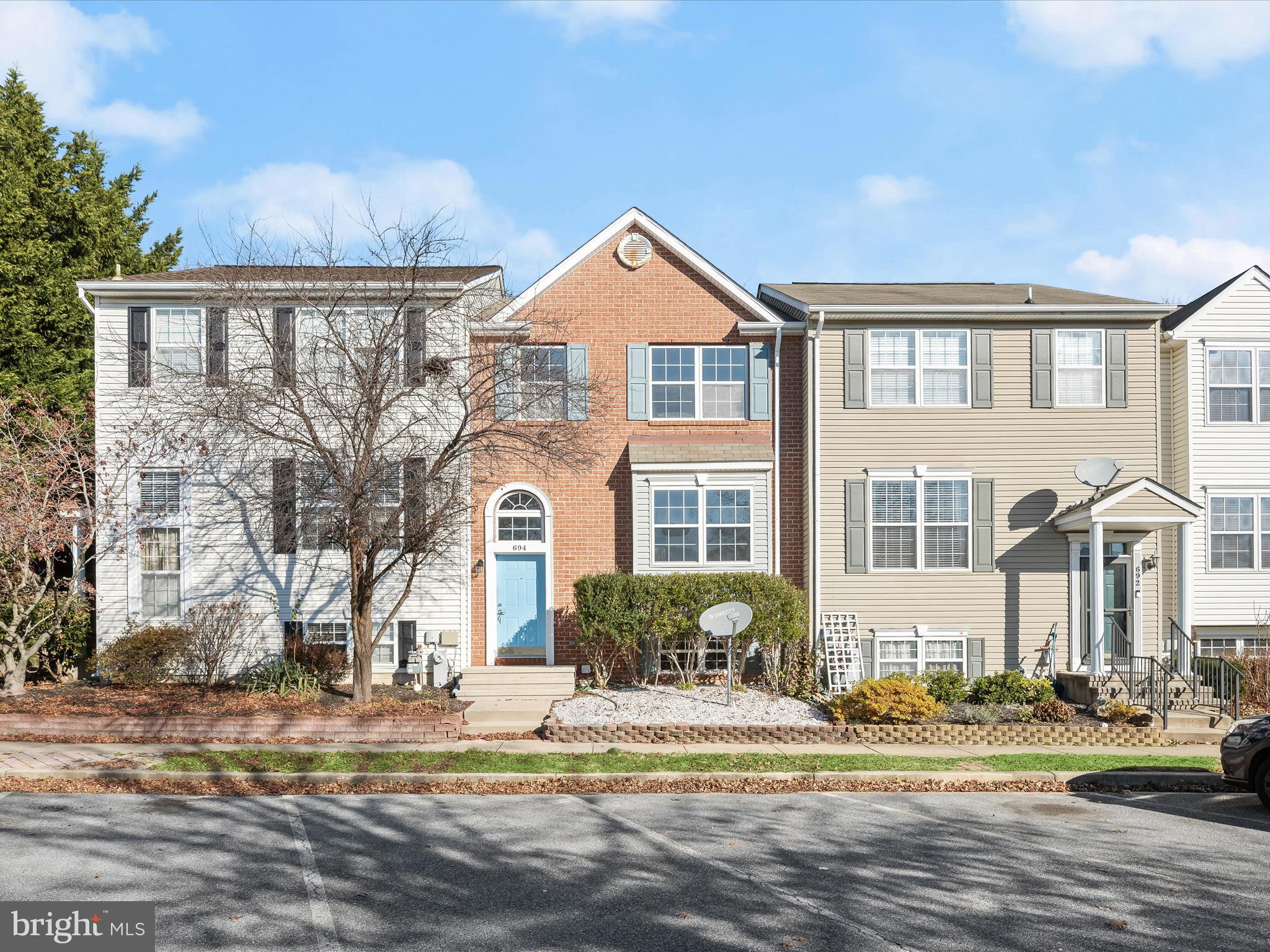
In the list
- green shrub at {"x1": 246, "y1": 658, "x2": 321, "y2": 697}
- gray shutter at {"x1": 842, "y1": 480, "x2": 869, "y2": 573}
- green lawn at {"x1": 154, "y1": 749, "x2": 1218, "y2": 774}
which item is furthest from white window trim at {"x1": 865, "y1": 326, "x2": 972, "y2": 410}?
green shrub at {"x1": 246, "y1": 658, "x2": 321, "y2": 697}

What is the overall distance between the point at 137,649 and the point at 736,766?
33.7 feet

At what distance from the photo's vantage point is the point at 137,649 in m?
15.9

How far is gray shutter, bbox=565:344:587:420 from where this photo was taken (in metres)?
17.9

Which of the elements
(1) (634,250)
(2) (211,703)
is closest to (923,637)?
(1) (634,250)

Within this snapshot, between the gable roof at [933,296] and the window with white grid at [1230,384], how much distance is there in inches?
71.7

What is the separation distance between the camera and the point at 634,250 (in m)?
18.4

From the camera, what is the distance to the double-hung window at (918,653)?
59.1 ft

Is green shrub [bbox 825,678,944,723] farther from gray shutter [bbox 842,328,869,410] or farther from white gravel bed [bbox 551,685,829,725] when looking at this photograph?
gray shutter [bbox 842,328,869,410]

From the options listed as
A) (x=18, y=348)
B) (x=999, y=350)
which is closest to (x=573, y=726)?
(x=999, y=350)

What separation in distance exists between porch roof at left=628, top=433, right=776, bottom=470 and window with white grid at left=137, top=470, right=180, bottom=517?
27.3 feet

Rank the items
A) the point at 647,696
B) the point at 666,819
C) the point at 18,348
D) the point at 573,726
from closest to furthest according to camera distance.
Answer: the point at 666,819 < the point at 573,726 < the point at 647,696 < the point at 18,348

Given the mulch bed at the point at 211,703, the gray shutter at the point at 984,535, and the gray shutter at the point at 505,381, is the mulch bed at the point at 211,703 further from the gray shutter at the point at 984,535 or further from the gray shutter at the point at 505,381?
the gray shutter at the point at 984,535

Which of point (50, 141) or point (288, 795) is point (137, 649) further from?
point (50, 141)

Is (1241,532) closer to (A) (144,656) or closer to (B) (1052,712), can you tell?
(B) (1052,712)
